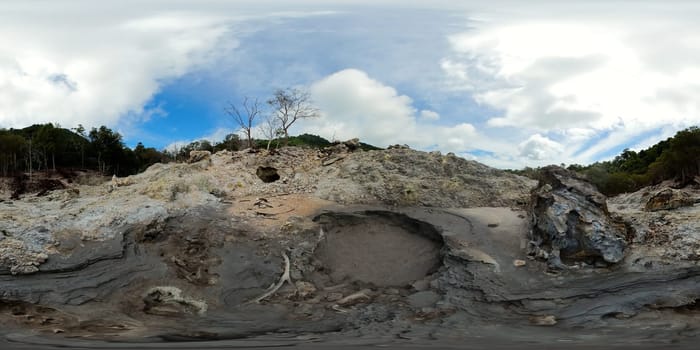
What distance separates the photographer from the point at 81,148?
43312 mm

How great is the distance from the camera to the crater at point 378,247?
42.8 feet

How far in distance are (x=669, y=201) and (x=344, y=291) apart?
366 inches

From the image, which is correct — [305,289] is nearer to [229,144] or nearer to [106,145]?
[229,144]

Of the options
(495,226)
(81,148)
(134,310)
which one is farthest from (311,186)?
(81,148)

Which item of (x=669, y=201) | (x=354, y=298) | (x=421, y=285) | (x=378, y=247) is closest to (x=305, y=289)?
(x=354, y=298)

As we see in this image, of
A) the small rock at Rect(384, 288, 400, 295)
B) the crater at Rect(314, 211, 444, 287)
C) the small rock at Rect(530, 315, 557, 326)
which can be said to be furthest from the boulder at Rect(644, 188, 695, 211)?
the small rock at Rect(384, 288, 400, 295)

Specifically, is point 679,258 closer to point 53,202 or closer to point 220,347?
point 220,347

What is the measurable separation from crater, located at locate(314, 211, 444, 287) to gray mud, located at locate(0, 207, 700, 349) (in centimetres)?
4

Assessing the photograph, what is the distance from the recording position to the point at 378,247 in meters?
14.3

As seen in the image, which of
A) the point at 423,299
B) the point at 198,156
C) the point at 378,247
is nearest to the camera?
the point at 423,299

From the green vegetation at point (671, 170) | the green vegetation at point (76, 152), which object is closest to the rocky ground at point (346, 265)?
the green vegetation at point (671, 170)

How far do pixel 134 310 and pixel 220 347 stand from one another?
3.80 meters

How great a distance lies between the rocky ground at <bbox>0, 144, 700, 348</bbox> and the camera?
9.54 metres

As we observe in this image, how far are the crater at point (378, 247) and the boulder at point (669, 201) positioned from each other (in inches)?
241
